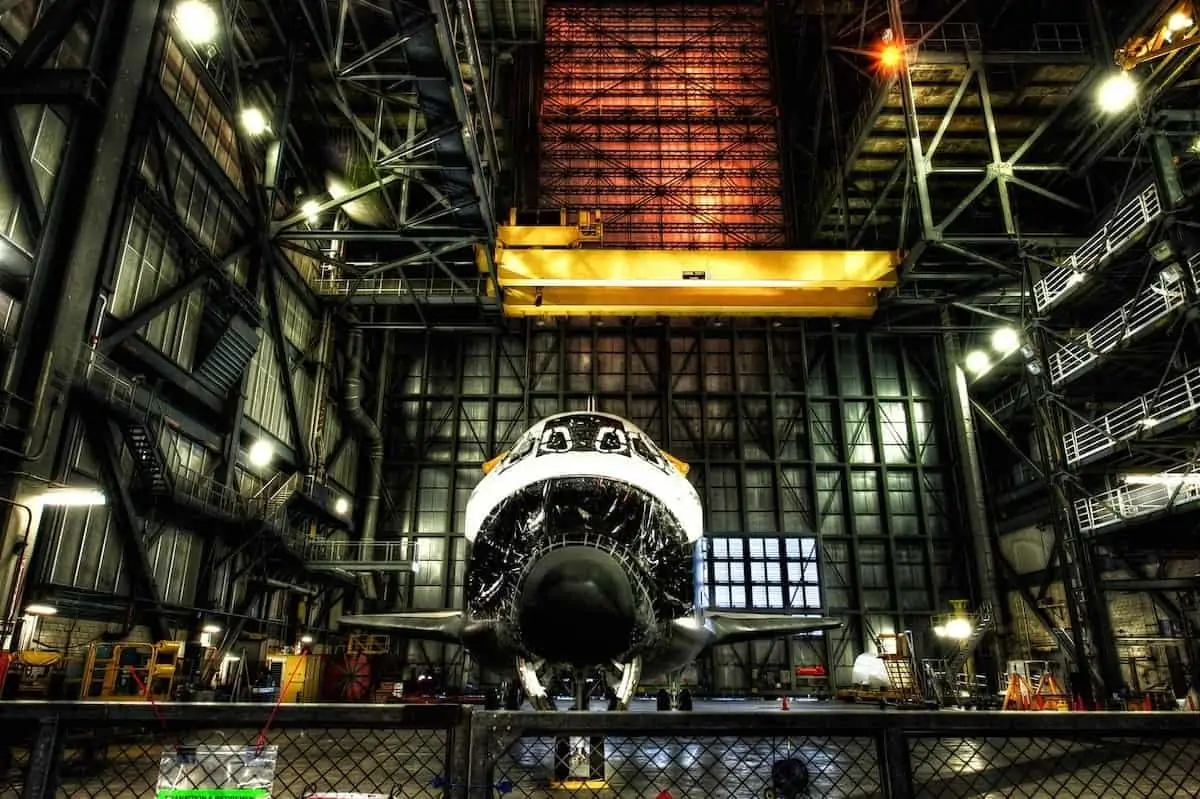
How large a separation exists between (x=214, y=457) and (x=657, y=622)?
19.9 m

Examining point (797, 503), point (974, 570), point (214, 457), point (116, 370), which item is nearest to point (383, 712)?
point (116, 370)

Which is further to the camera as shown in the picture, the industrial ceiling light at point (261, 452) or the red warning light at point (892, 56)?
the industrial ceiling light at point (261, 452)

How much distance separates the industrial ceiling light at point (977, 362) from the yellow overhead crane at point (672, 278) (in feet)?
26.2

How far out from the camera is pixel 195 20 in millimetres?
19438

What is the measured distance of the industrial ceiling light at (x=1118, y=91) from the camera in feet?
70.8

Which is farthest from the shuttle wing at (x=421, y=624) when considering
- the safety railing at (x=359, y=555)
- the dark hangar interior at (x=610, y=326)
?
the safety railing at (x=359, y=555)

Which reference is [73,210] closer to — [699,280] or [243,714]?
[243,714]

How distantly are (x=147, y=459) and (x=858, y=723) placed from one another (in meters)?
20.0

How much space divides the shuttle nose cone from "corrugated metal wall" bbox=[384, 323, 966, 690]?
89.8 feet

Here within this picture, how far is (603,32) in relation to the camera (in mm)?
38750

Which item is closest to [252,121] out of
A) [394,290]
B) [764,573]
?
[394,290]

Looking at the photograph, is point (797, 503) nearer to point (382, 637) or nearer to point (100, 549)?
point (382, 637)

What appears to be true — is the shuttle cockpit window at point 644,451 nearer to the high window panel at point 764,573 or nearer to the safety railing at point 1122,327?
the safety railing at point 1122,327

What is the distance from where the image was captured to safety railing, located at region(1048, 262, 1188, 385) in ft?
61.9
